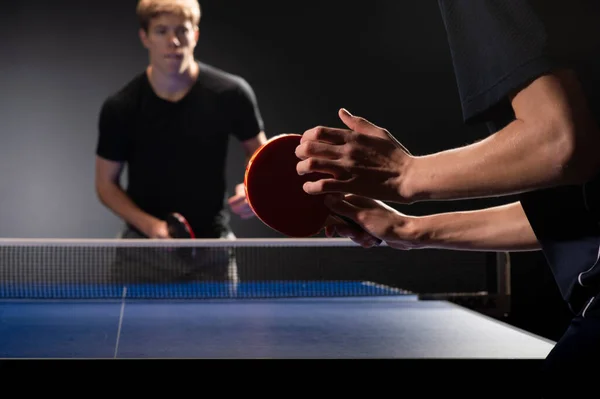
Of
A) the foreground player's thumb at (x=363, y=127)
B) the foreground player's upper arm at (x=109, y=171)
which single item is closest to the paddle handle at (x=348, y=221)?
the foreground player's thumb at (x=363, y=127)

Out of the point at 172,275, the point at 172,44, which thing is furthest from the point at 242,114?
the point at 172,275

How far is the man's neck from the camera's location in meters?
5.40

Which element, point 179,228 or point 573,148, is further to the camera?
point 179,228

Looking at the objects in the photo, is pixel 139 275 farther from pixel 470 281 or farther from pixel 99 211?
pixel 470 281

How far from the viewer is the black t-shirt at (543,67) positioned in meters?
0.98

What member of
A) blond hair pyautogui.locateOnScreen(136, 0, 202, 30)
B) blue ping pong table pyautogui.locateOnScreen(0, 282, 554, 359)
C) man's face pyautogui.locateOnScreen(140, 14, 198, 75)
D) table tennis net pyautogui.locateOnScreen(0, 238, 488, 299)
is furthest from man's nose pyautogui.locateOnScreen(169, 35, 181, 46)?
blue ping pong table pyautogui.locateOnScreen(0, 282, 554, 359)

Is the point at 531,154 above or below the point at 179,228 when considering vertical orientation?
above

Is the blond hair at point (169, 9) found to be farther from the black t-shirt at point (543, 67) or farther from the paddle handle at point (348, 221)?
the black t-shirt at point (543, 67)

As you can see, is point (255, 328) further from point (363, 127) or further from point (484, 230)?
point (363, 127)

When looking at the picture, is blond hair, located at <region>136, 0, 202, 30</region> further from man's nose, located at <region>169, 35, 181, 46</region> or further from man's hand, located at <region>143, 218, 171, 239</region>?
man's hand, located at <region>143, 218, 171, 239</region>

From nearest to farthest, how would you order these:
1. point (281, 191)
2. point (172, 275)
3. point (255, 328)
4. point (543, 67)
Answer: point (543, 67), point (281, 191), point (255, 328), point (172, 275)

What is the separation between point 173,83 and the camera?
5.46m

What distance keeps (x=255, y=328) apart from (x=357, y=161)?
194 centimetres

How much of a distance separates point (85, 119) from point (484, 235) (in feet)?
18.9
